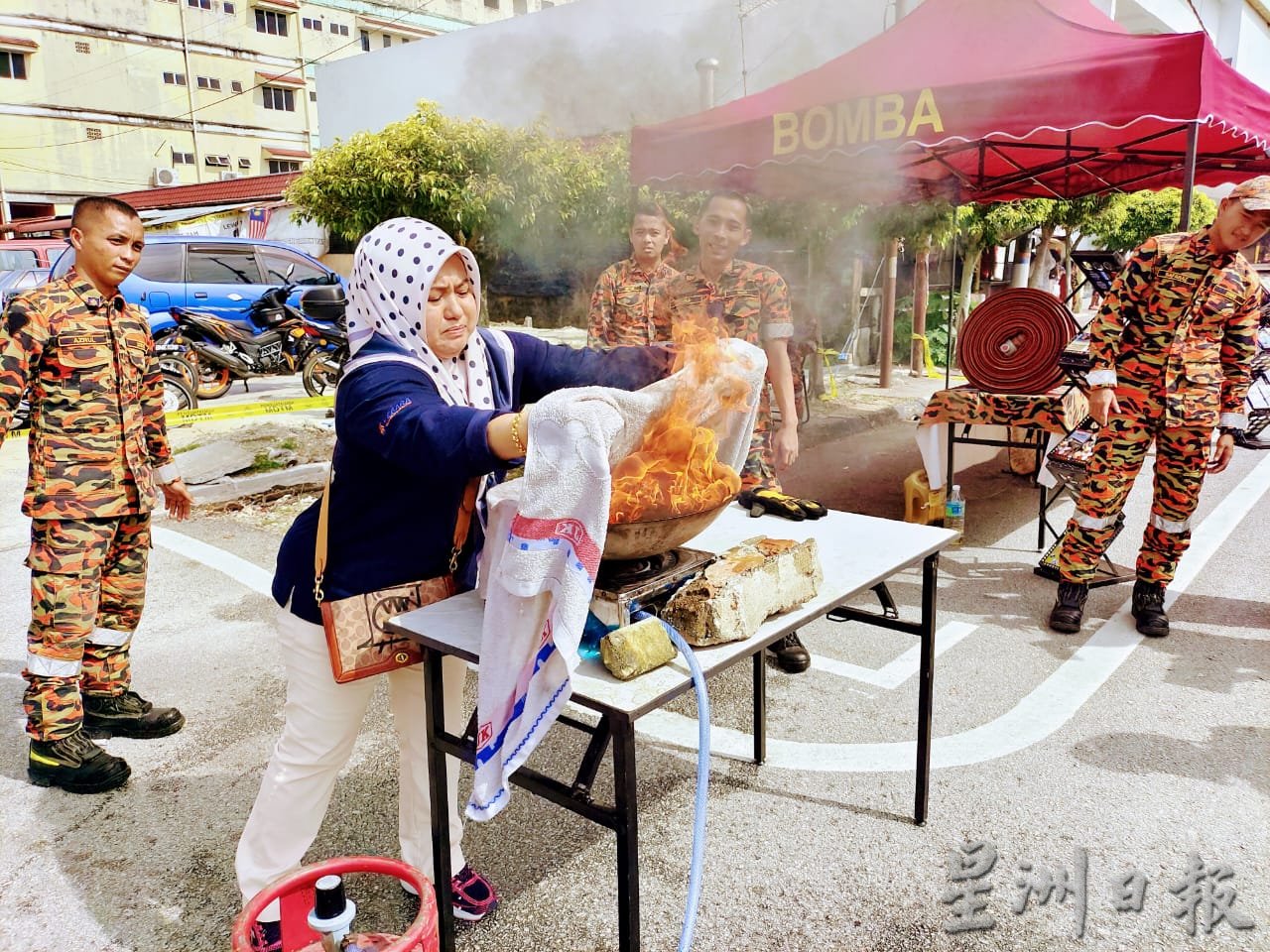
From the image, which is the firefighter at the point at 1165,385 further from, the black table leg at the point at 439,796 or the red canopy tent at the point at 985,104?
the black table leg at the point at 439,796

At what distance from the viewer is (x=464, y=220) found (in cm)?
1192

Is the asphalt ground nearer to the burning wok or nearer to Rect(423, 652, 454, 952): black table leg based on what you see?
Rect(423, 652, 454, 952): black table leg

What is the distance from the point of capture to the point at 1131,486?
159 inches

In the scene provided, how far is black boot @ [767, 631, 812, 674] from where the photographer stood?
370 centimetres

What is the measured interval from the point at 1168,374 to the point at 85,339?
4226 millimetres

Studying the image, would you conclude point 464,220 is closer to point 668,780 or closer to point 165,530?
point 165,530

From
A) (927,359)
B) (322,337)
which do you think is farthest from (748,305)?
(927,359)

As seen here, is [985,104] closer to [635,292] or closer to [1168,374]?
[1168,374]

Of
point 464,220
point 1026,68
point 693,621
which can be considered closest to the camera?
point 693,621

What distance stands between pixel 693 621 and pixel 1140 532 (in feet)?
16.7

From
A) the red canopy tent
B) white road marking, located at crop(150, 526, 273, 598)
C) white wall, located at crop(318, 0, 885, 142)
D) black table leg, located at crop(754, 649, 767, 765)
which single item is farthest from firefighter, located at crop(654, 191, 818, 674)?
white wall, located at crop(318, 0, 885, 142)

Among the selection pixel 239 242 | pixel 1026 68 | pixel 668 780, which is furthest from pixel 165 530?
pixel 239 242

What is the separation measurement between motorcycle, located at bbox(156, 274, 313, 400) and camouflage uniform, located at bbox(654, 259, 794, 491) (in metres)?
8.25

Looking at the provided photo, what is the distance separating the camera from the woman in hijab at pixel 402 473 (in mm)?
1581
